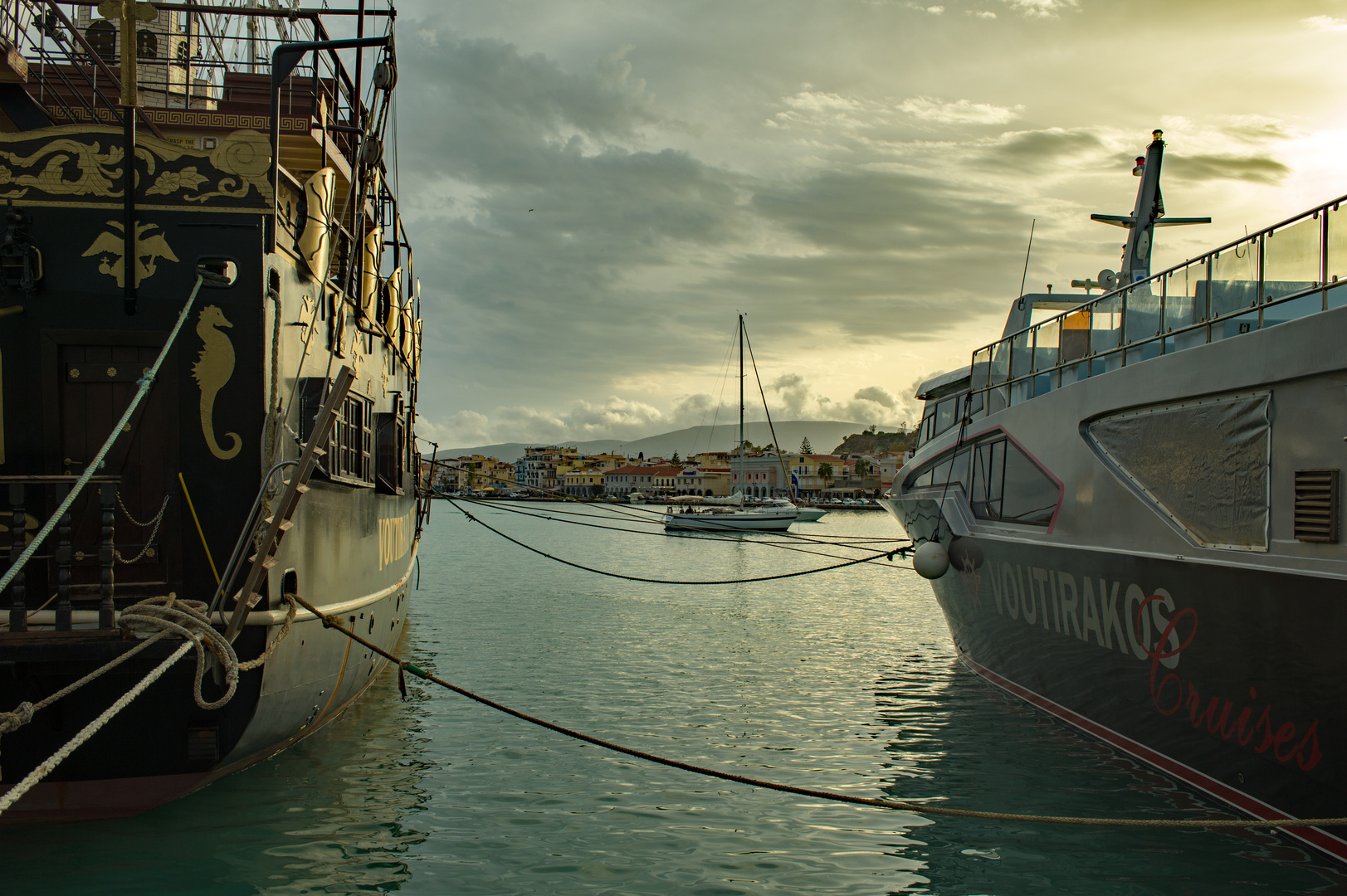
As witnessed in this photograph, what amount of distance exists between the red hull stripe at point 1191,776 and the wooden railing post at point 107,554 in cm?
809

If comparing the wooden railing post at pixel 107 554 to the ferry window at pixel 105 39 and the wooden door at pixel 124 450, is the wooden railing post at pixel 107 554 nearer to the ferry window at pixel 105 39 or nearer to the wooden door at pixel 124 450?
the wooden door at pixel 124 450

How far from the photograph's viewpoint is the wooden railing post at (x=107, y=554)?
561cm

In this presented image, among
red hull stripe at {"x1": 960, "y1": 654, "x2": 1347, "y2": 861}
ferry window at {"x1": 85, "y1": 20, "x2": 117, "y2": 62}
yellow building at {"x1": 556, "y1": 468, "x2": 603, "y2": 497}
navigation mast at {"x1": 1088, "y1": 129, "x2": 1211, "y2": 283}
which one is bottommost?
yellow building at {"x1": 556, "y1": 468, "x2": 603, "y2": 497}

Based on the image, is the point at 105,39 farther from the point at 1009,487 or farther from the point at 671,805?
the point at 1009,487

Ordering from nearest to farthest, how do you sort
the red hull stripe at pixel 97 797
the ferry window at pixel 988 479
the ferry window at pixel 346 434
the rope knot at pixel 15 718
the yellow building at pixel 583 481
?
the rope knot at pixel 15 718 < the red hull stripe at pixel 97 797 < the ferry window at pixel 346 434 < the ferry window at pixel 988 479 < the yellow building at pixel 583 481

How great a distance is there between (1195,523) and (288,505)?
6.85 metres

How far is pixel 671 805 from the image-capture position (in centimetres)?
747

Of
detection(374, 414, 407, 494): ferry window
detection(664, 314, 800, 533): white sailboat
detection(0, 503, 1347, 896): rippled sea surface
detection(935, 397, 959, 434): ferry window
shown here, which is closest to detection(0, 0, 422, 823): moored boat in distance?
detection(0, 503, 1347, 896): rippled sea surface

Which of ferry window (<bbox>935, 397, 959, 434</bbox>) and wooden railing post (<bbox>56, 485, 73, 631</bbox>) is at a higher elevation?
ferry window (<bbox>935, 397, 959, 434</bbox>)

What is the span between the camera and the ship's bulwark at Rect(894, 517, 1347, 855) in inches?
233

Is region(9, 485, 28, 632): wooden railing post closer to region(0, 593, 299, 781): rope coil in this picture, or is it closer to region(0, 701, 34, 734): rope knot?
region(0, 593, 299, 781): rope coil

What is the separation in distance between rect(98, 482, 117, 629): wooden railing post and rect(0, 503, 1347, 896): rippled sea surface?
160 cm

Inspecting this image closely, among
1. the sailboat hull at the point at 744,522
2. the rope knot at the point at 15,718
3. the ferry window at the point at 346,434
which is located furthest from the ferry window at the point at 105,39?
the sailboat hull at the point at 744,522

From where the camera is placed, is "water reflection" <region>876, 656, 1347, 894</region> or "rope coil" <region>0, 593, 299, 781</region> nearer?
"rope coil" <region>0, 593, 299, 781</region>
